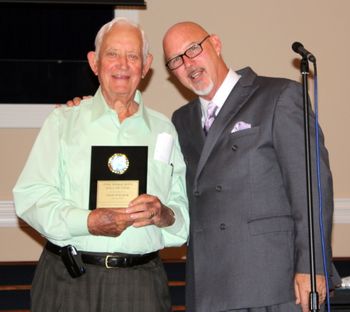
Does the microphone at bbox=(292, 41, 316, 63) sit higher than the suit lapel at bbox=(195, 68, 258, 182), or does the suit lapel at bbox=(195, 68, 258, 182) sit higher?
the microphone at bbox=(292, 41, 316, 63)

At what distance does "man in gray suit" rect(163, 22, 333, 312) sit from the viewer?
2938 millimetres

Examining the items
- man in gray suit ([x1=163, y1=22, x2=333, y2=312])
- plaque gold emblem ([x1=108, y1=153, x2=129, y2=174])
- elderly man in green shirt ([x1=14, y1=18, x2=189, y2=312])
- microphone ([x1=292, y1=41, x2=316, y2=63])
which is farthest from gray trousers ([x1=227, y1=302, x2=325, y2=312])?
microphone ([x1=292, y1=41, x2=316, y2=63])

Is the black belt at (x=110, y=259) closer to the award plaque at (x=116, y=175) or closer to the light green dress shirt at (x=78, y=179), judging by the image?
the light green dress shirt at (x=78, y=179)

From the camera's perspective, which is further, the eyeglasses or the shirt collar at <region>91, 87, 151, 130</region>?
the eyeglasses

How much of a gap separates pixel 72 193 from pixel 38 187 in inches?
5.4

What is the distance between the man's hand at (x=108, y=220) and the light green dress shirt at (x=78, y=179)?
→ 32mm

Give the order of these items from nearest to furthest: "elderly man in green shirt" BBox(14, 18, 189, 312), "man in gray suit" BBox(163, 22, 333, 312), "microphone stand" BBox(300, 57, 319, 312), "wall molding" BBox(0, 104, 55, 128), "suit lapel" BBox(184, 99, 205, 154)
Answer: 1. "microphone stand" BBox(300, 57, 319, 312)
2. "elderly man in green shirt" BBox(14, 18, 189, 312)
3. "man in gray suit" BBox(163, 22, 333, 312)
4. "suit lapel" BBox(184, 99, 205, 154)
5. "wall molding" BBox(0, 104, 55, 128)

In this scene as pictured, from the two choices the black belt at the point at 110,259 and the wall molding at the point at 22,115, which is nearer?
the black belt at the point at 110,259

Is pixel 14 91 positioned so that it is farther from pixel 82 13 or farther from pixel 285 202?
pixel 285 202

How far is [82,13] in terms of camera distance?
17.5ft

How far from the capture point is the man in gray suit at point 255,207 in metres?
2.94

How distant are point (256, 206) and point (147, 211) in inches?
18.6

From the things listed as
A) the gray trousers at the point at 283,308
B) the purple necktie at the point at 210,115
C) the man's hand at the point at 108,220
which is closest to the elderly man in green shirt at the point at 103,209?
the man's hand at the point at 108,220

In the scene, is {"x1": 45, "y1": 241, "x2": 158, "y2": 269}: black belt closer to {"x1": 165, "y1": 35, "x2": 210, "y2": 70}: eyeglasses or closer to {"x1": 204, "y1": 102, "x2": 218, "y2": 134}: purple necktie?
{"x1": 204, "y1": 102, "x2": 218, "y2": 134}: purple necktie
